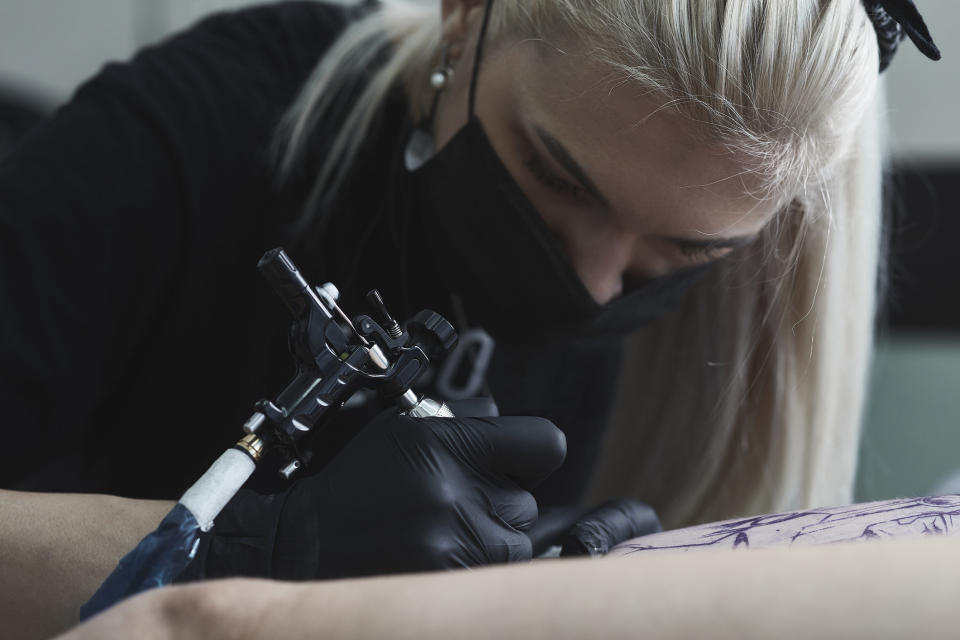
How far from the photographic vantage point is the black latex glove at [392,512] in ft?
1.69

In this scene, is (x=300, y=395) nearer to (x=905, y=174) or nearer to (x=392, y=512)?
(x=392, y=512)

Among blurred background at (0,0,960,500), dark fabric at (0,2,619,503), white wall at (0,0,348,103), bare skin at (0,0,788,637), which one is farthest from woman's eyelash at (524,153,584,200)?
white wall at (0,0,348,103)

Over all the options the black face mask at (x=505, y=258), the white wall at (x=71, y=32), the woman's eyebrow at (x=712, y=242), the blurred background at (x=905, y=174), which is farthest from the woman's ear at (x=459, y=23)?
the white wall at (x=71, y=32)

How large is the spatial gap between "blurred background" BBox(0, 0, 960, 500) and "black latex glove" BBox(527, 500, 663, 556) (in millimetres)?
725

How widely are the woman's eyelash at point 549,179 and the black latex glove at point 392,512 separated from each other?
257 millimetres

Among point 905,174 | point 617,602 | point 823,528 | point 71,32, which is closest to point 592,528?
point 823,528

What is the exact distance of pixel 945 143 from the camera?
183 cm

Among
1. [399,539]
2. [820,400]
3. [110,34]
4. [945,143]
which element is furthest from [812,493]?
[110,34]

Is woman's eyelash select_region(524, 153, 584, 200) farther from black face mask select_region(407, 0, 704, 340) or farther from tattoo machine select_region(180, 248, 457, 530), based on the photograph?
tattoo machine select_region(180, 248, 457, 530)

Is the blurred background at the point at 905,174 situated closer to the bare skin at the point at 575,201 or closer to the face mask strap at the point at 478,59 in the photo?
the bare skin at the point at 575,201

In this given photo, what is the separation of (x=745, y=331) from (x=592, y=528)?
1.50 feet

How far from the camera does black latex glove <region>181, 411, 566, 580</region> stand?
0.52 m

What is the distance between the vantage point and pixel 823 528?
22.1 inches

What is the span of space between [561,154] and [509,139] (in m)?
0.07
